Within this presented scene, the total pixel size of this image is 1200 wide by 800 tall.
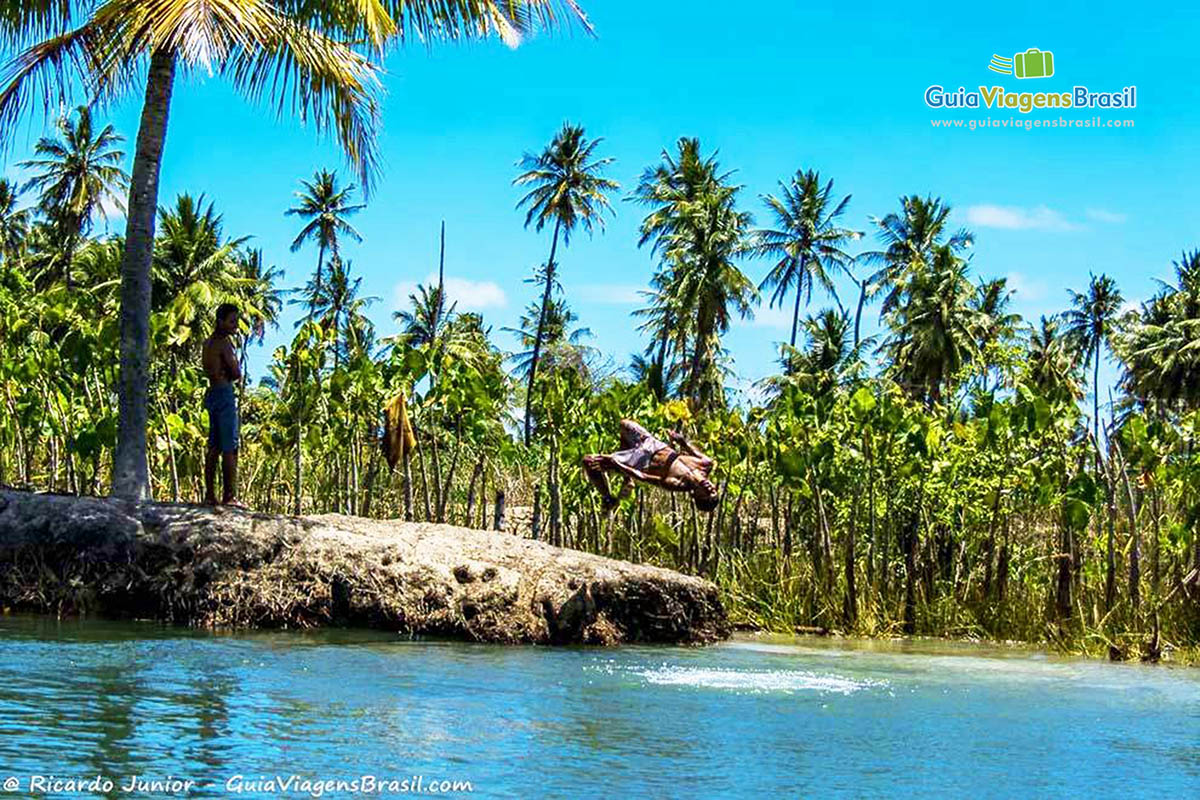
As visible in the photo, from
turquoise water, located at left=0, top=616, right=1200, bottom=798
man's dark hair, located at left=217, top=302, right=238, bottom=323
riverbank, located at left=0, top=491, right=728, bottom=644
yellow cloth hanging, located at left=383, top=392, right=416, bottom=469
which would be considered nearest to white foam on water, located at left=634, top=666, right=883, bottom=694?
turquoise water, located at left=0, top=616, right=1200, bottom=798

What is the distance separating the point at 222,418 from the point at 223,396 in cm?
21

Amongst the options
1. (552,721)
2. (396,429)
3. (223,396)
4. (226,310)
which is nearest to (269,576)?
(223,396)

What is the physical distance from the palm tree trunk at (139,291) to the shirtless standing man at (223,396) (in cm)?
82

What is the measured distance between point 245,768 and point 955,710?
5.12 metres

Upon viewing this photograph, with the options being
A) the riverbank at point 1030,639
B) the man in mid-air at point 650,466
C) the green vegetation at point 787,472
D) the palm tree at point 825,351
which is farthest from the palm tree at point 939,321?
the man in mid-air at point 650,466

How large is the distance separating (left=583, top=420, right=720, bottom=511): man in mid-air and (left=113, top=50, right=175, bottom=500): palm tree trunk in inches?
172

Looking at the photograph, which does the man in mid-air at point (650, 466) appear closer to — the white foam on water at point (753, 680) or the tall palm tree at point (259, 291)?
the white foam on water at point (753, 680)

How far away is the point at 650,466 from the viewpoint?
1225 cm

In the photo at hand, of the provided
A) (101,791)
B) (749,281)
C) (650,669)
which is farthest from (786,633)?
(749,281)

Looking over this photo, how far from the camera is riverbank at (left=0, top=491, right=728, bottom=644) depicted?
1176cm

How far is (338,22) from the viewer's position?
1418 centimetres

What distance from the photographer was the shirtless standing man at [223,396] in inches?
477

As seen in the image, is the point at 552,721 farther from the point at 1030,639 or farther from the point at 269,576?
the point at 1030,639

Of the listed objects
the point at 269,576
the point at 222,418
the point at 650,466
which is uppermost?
the point at 222,418
